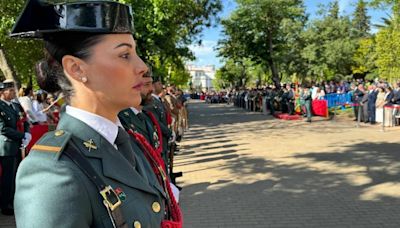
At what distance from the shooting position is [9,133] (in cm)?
596

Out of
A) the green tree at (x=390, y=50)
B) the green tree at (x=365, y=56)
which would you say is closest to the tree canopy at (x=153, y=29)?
the green tree at (x=390, y=50)

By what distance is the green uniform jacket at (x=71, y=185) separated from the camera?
116 cm

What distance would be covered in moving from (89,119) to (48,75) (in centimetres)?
25

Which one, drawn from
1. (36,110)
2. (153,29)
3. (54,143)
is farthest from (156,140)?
(153,29)

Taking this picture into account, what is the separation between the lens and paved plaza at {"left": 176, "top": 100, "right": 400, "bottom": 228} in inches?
224

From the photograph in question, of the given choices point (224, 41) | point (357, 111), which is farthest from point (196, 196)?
point (224, 41)

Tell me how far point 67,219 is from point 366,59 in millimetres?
45735

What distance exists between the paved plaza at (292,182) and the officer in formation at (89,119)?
426cm

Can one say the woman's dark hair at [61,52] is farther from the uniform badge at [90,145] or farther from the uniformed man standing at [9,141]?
the uniformed man standing at [9,141]

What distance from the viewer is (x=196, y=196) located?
22.6 ft

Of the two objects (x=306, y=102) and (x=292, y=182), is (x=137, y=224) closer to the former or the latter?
(x=292, y=182)

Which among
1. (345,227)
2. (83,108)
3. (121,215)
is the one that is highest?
(83,108)

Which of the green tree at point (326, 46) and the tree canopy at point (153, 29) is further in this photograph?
the green tree at point (326, 46)

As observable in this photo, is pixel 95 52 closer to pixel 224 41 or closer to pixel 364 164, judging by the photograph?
pixel 364 164
